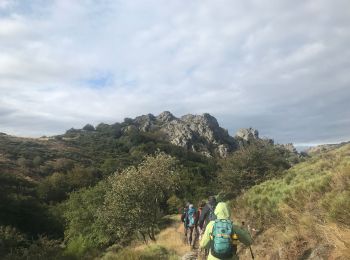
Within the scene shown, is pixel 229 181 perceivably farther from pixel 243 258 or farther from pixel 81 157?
pixel 81 157

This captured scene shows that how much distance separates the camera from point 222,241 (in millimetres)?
7020

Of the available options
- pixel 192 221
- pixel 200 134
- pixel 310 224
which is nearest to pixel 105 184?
pixel 192 221

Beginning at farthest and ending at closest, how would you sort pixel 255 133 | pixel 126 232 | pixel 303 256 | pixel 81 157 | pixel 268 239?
pixel 255 133
pixel 81 157
pixel 126 232
pixel 268 239
pixel 303 256

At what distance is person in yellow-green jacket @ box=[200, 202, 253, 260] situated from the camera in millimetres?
7023

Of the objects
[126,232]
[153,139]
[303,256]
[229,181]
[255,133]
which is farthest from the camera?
[255,133]

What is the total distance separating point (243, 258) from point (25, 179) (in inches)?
2779

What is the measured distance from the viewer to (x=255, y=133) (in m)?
162

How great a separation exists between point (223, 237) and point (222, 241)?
0.22 ft

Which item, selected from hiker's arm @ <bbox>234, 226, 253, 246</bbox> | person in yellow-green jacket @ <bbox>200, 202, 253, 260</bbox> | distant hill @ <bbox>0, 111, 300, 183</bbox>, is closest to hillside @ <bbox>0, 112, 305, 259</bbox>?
distant hill @ <bbox>0, 111, 300, 183</bbox>

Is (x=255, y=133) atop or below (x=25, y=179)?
atop

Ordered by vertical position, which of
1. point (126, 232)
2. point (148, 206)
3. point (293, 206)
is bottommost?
point (126, 232)

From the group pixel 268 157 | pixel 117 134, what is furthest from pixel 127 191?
pixel 117 134

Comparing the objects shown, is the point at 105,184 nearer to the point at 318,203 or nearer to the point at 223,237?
the point at 318,203

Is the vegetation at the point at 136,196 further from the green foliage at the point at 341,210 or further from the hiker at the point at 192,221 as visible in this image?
the hiker at the point at 192,221
